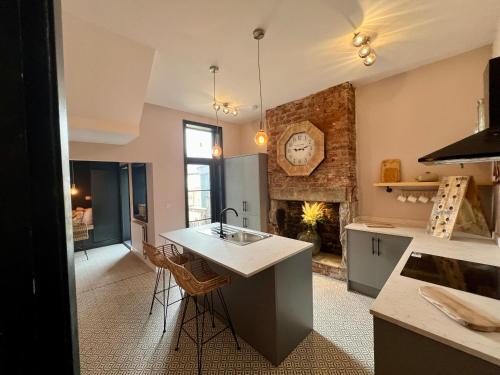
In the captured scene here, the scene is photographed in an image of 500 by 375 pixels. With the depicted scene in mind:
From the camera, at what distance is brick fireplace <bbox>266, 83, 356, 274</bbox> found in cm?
333

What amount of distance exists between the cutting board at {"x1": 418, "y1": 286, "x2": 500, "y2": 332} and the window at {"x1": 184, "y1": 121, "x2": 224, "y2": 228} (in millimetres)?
3995

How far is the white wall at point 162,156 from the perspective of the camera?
3.84 metres

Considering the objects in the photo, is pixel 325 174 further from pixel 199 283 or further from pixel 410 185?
pixel 199 283

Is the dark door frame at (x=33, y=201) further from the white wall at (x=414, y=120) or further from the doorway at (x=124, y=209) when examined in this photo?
the doorway at (x=124, y=209)

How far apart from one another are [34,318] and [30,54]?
46cm

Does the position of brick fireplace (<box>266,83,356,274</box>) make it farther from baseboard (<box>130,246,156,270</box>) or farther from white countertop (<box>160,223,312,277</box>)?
baseboard (<box>130,246,156,270</box>)

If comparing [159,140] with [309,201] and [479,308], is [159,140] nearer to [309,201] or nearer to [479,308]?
[309,201]

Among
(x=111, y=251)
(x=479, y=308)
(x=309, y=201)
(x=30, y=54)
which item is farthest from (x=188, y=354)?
(x=111, y=251)

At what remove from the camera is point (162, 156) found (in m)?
4.16

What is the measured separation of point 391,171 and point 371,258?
1.27 meters

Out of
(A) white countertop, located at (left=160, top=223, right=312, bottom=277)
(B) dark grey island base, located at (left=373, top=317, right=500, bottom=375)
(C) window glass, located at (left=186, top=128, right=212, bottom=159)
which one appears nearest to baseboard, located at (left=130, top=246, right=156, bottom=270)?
(A) white countertop, located at (left=160, top=223, right=312, bottom=277)

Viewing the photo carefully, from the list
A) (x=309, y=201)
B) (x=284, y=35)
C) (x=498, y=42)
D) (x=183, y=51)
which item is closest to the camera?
(x=498, y=42)

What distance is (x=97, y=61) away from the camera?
7.59ft

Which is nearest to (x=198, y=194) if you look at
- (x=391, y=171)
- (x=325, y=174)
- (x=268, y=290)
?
(x=325, y=174)
